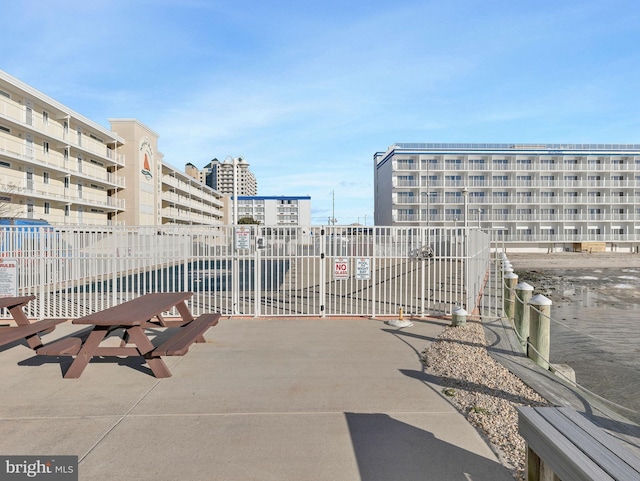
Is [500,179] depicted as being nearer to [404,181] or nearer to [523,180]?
[523,180]

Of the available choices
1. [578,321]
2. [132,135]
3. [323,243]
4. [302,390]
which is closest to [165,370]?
[302,390]

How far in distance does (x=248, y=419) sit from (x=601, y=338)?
11.7 m

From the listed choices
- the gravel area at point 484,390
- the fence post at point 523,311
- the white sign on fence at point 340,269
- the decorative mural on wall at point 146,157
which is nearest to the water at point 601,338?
the fence post at point 523,311

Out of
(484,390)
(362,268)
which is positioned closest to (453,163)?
(362,268)

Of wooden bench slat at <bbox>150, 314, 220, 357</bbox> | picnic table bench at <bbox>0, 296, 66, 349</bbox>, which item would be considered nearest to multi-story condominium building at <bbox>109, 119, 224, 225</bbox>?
picnic table bench at <bbox>0, 296, 66, 349</bbox>

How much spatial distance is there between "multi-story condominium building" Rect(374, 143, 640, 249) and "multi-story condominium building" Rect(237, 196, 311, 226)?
48.3 m

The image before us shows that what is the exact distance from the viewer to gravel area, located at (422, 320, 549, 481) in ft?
11.8

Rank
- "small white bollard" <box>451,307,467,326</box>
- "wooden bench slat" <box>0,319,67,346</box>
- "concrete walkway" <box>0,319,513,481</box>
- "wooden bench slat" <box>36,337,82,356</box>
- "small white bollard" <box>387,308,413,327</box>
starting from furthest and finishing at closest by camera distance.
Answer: "small white bollard" <box>387,308,413,327</box>
"small white bollard" <box>451,307,467,326</box>
"wooden bench slat" <box>0,319,67,346</box>
"wooden bench slat" <box>36,337,82,356</box>
"concrete walkway" <box>0,319,513,481</box>

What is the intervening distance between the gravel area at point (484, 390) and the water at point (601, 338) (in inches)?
41.1

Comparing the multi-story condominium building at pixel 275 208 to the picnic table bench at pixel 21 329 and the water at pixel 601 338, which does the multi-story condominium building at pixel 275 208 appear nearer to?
the water at pixel 601 338

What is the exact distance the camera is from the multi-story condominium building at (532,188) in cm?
6059

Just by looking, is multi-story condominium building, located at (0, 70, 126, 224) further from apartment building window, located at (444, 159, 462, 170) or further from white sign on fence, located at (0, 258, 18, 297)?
apartment building window, located at (444, 159, 462, 170)

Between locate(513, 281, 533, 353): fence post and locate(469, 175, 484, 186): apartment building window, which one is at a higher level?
locate(469, 175, 484, 186): apartment building window

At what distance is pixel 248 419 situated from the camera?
4.12 meters
